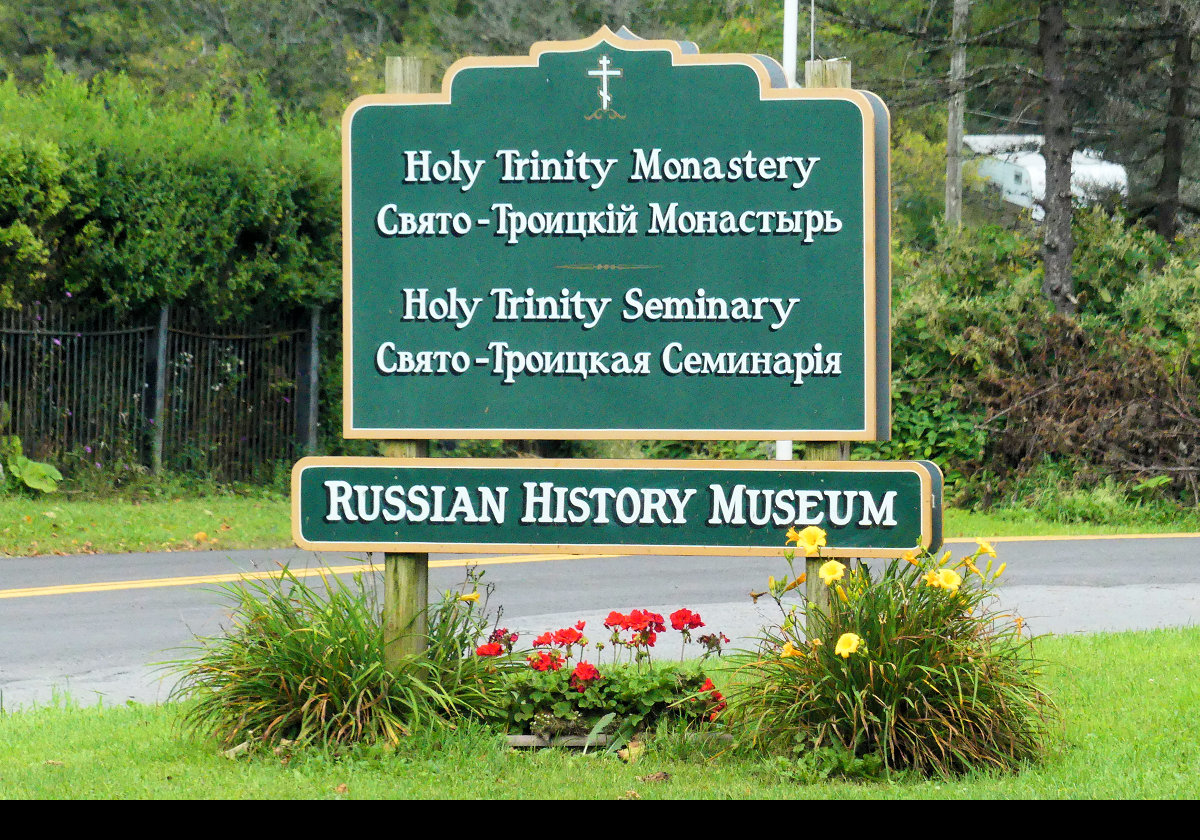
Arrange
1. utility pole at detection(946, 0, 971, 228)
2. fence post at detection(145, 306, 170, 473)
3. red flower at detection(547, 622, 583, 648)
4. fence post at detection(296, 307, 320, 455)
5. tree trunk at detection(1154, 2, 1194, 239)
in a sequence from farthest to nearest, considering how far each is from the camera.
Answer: tree trunk at detection(1154, 2, 1194, 239), utility pole at detection(946, 0, 971, 228), fence post at detection(296, 307, 320, 455), fence post at detection(145, 306, 170, 473), red flower at detection(547, 622, 583, 648)

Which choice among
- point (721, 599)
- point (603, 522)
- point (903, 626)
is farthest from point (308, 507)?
point (721, 599)

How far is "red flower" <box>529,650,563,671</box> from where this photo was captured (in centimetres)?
579

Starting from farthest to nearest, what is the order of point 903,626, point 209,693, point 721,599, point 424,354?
point 721,599 < point 424,354 < point 209,693 < point 903,626

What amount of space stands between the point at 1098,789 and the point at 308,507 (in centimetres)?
333

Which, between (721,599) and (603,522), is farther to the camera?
(721,599)

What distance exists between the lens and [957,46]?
58.9 ft

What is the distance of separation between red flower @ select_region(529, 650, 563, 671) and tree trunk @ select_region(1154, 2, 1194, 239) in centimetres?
1623

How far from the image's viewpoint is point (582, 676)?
5746 millimetres

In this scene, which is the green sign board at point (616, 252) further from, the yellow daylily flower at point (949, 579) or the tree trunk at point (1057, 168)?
the tree trunk at point (1057, 168)

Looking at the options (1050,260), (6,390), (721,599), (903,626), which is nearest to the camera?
(903,626)

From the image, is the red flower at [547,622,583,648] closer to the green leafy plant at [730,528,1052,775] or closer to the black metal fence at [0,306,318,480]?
the green leafy plant at [730,528,1052,775]

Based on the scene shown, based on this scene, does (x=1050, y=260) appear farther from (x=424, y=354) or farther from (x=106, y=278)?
(x=424, y=354)

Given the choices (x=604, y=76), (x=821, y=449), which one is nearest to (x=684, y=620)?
(x=821, y=449)

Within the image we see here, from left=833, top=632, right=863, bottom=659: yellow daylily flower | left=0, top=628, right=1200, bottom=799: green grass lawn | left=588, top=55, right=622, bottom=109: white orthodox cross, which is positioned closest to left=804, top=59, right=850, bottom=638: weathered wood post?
left=833, top=632, right=863, bottom=659: yellow daylily flower
